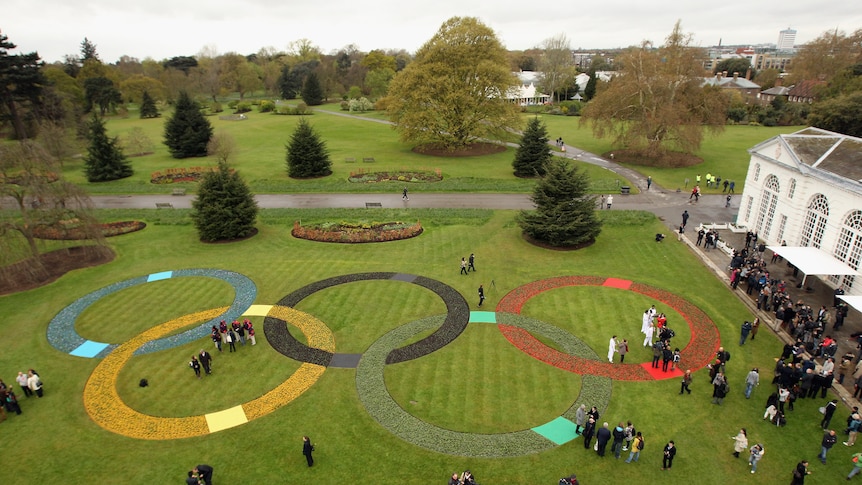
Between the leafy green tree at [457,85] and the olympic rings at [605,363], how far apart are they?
37663 millimetres

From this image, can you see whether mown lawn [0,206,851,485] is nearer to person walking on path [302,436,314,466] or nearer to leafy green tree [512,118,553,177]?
person walking on path [302,436,314,466]

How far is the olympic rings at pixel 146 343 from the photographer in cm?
2314

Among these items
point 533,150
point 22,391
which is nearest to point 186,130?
point 533,150

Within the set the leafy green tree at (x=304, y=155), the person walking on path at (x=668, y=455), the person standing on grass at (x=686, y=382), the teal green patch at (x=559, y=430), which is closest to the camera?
the person walking on path at (x=668, y=455)

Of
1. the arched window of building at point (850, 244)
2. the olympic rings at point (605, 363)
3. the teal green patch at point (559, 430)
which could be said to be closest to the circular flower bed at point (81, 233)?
the olympic rings at point (605, 363)

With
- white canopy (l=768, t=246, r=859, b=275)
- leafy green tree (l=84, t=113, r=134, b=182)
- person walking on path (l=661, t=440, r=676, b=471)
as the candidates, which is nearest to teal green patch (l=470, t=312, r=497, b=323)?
person walking on path (l=661, t=440, r=676, b=471)

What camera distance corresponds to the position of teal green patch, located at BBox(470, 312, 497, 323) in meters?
24.9

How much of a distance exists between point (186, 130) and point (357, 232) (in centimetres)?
4212

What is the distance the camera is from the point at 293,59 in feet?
537

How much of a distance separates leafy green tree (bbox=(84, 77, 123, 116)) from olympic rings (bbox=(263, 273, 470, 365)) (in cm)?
10306

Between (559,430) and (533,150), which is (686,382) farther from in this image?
(533,150)

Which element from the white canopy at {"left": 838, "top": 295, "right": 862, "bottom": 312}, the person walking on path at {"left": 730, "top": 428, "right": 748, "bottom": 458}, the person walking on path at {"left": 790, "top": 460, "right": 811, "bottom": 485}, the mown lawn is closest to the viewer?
the person walking on path at {"left": 790, "top": 460, "right": 811, "bottom": 485}

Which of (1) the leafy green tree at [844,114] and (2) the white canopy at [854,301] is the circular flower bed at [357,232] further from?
(1) the leafy green tree at [844,114]

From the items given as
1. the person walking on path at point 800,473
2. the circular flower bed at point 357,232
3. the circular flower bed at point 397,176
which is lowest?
the person walking on path at point 800,473
